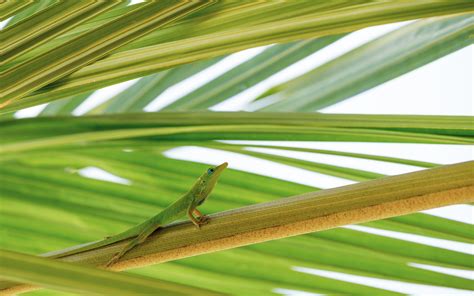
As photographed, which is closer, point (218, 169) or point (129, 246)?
point (129, 246)

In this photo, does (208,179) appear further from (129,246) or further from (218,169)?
(129,246)

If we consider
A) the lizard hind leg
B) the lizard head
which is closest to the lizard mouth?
the lizard head

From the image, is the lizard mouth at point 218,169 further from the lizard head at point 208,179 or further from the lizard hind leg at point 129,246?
the lizard hind leg at point 129,246

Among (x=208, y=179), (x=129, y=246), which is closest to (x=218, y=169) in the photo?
(x=208, y=179)

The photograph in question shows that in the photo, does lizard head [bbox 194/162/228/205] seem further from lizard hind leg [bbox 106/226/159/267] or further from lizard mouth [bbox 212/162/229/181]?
lizard hind leg [bbox 106/226/159/267]

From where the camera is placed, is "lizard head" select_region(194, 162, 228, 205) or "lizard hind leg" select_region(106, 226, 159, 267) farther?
"lizard head" select_region(194, 162, 228, 205)

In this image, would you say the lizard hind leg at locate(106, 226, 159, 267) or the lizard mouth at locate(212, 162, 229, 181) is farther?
the lizard mouth at locate(212, 162, 229, 181)

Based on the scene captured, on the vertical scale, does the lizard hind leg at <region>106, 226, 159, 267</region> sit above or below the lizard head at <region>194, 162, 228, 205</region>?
above

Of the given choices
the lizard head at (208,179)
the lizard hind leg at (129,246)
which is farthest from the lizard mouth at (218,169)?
the lizard hind leg at (129,246)

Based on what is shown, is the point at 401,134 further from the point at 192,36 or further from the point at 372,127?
the point at 192,36
